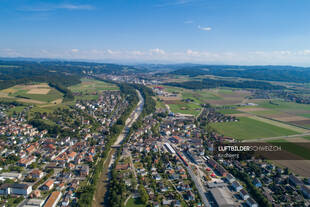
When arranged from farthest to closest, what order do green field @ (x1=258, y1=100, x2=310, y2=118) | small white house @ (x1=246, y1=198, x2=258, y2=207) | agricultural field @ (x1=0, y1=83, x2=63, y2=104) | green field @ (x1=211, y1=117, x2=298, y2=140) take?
agricultural field @ (x1=0, y1=83, x2=63, y2=104) < green field @ (x1=258, y1=100, x2=310, y2=118) < green field @ (x1=211, y1=117, x2=298, y2=140) < small white house @ (x1=246, y1=198, x2=258, y2=207)

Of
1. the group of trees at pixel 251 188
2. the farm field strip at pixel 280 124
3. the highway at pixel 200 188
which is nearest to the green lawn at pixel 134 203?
Answer: the highway at pixel 200 188

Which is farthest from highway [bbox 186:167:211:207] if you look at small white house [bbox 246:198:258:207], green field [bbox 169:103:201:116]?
green field [bbox 169:103:201:116]

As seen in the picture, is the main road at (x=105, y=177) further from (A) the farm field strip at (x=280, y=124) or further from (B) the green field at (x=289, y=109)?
(B) the green field at (x=289, y=109)

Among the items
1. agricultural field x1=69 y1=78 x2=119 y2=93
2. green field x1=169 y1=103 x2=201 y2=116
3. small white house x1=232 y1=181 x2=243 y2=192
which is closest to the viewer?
small white house x1=232 y1=181 x2=243 y2=192

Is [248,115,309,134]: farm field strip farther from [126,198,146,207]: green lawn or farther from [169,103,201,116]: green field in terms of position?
[126,198,146,207]: green lawn

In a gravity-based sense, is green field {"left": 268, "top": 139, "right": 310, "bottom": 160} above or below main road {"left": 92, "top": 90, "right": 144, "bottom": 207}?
above

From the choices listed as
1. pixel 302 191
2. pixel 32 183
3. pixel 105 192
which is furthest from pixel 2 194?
pixel 302 191
